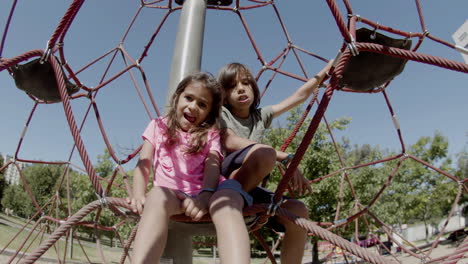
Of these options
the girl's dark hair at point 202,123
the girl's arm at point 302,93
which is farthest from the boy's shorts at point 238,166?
the girl's arm at point 302,93

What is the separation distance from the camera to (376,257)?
1.04 meters

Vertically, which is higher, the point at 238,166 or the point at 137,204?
the point at 238,166

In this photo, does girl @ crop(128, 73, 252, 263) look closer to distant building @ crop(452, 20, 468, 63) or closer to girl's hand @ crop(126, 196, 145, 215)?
girl's hand @ crop(126, 196, 145, 215)

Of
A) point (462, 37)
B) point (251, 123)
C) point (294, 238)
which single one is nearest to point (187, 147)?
point (251, 123)

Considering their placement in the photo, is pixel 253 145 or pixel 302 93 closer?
pixel 253 145

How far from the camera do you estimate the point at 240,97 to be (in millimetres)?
1950

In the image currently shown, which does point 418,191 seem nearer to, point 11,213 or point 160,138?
point 160,138

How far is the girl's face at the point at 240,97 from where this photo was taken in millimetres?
1952

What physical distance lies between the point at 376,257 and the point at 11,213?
A: 1698 inches

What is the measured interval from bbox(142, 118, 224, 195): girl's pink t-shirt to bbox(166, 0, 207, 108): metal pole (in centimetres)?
27

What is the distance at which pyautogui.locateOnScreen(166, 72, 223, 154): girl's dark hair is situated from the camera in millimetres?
1618

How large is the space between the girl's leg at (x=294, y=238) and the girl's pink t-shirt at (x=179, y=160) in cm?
38

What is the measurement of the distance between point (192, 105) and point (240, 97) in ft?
1.28

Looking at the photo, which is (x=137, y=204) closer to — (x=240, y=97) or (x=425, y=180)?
(x=240, y=97)
